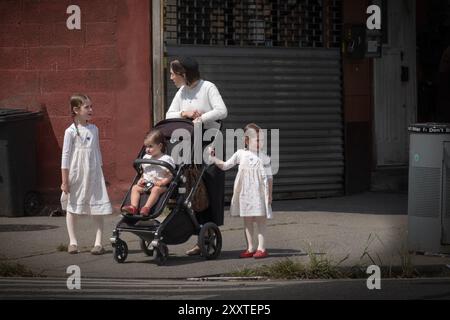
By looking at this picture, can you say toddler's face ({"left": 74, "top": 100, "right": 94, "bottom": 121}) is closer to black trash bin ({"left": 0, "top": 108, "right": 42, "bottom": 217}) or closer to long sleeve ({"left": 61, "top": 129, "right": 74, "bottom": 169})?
long sleeve ({"left": 61, "top": 129, "right": 74, "bottom": 169})

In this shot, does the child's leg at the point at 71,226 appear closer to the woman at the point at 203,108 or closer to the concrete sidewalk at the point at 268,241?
the concrete sidewalk at the point at 268,241

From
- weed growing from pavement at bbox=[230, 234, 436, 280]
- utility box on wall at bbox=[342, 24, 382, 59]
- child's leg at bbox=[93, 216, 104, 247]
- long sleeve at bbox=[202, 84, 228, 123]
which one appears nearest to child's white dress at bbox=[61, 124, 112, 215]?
child's leg at bbox=[93, 216, 104, 247]

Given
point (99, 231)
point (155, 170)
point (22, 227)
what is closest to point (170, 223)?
point (155, 170)

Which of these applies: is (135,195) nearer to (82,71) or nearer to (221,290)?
(221,290)

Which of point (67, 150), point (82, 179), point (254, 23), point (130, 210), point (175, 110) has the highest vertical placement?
point (254, 23)

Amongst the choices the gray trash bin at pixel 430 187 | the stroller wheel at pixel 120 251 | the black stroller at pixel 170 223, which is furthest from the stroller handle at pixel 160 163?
the gray trash bin at pixel 430 187

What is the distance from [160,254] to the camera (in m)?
10.6

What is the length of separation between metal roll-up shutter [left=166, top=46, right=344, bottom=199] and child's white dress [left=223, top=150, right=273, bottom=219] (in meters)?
4.21

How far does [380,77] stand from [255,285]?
8183 millimetres

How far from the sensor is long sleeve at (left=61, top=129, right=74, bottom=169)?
11.3 meters

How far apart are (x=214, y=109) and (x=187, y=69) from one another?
49cm

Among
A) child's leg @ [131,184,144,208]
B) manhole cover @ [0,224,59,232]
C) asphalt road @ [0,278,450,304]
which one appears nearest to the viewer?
asphalt road @ [0,278,450,304]

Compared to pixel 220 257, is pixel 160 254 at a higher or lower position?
higher
